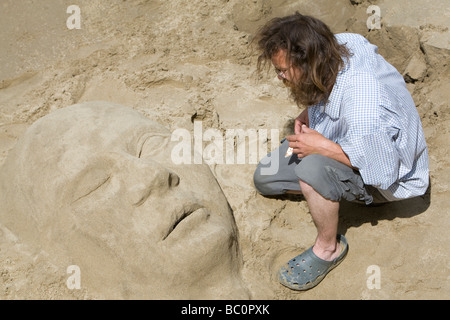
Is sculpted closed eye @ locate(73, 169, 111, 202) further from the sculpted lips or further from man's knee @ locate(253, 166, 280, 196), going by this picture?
man's knee @ locate(253, 166, 280, 196)

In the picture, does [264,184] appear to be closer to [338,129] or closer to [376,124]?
[338,129]

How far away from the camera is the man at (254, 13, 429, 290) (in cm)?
238

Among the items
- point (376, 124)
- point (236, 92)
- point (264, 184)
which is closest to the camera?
point (376, 124)

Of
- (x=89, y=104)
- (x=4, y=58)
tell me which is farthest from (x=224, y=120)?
(x=4, y=58)

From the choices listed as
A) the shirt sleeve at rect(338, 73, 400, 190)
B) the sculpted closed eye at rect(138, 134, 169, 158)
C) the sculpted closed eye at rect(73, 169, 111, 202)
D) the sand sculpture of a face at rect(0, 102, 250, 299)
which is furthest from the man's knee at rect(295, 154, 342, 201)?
the sculpted closed eye at rect(73, 169, 111, 202)

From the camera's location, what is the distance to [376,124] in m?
2.33

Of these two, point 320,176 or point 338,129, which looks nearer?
point 320,176

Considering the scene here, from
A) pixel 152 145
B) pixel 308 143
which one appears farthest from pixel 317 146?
pixel 152 145

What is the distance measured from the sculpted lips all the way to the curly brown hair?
2.51 feet

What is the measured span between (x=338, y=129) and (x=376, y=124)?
12.1 inches

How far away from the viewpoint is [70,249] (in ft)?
8.01

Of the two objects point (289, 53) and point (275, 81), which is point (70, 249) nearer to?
point (289, 53)

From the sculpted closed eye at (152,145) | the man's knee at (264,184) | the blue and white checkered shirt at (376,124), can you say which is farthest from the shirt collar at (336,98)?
the sculpted closed eye at (152,145)

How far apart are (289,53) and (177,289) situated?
1210 millimetres
